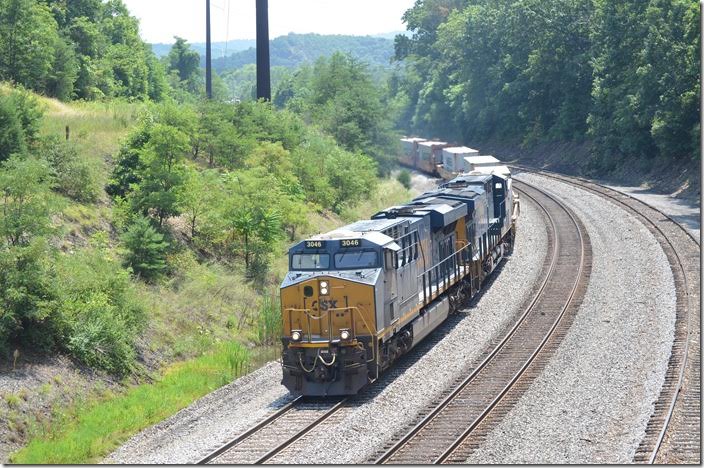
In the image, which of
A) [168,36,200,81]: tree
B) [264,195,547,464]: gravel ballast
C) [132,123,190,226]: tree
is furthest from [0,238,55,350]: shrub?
[168,36,200,81]: tree

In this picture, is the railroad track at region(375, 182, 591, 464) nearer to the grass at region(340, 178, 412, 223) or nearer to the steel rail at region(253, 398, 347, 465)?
the steel rail at region(253, 398, 347, 465)

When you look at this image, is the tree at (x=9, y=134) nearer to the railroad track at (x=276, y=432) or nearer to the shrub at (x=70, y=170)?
the shrub at (x=70, y=170)

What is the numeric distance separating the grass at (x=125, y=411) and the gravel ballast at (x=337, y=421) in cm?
53

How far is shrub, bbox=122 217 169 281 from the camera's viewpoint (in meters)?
27.8

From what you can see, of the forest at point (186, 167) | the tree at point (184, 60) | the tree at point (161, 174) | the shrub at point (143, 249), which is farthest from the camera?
the tree at point (184, 60)

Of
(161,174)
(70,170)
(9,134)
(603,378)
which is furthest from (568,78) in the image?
(603,378)

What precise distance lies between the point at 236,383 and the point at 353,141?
40.8m

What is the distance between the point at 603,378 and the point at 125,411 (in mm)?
10492

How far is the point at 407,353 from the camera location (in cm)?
2441

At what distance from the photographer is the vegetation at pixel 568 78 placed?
180 feet

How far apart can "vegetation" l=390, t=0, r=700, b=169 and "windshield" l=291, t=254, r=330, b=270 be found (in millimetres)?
36669

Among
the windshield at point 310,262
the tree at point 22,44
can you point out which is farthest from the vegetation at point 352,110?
the windshield at point 310,262

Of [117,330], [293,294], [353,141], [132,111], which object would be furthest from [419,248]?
[353,141]

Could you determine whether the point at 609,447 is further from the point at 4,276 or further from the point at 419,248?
the point at 4,276
